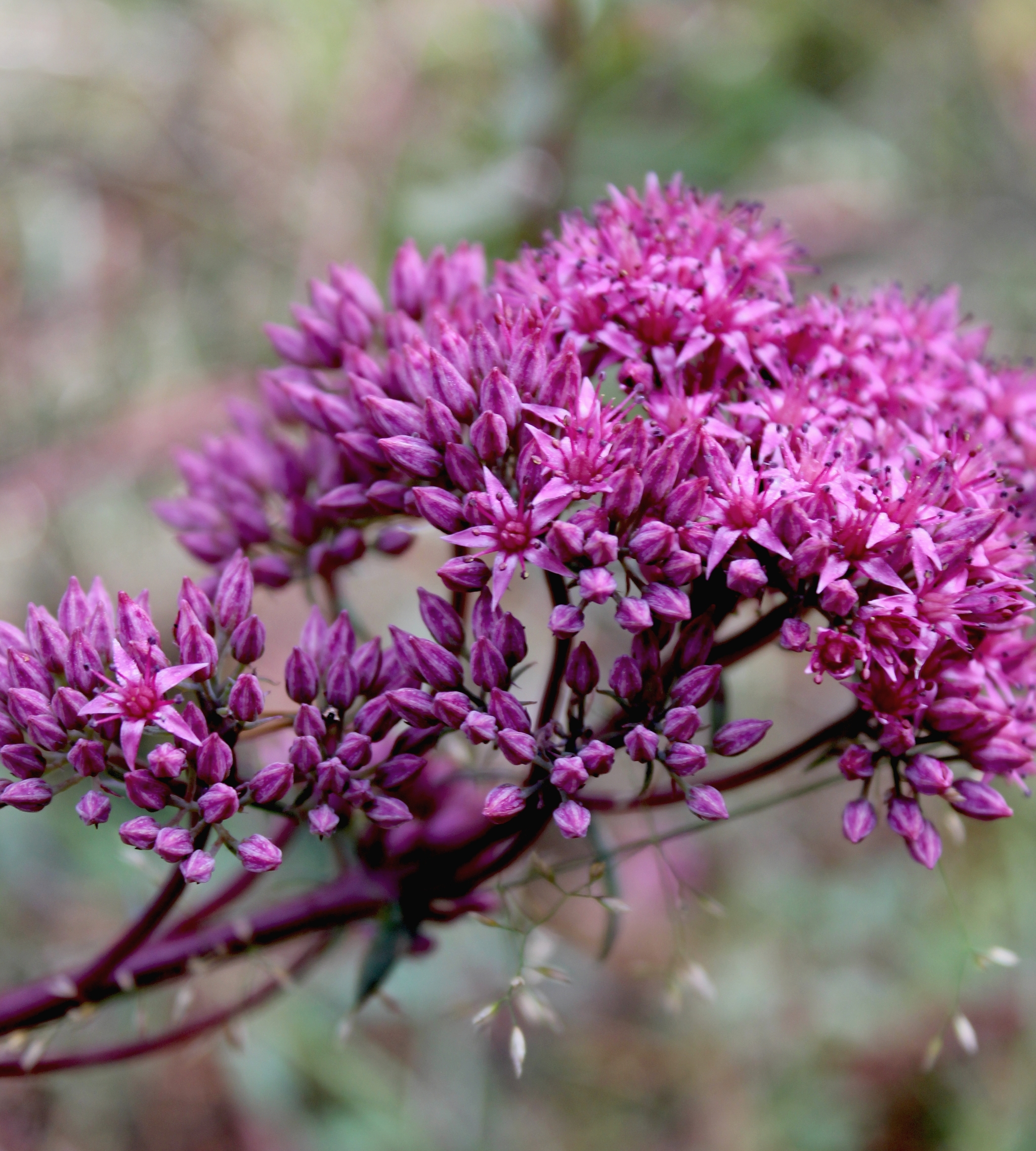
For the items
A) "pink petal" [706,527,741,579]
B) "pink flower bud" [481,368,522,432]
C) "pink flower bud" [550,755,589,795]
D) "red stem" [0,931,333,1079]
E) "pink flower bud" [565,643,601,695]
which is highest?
"pink flower bud" [481,368,522,432]

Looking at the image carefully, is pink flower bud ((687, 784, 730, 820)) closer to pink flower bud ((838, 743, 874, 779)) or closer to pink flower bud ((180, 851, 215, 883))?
pink flower bud ((838, 743, 874, 779))

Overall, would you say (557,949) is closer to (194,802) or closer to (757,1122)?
(757,1122)

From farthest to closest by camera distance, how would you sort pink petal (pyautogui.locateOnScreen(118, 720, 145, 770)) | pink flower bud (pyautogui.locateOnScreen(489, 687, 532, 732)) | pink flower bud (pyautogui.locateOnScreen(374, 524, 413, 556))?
pink flower bud (pyautogui.locateOnScreen(374, 524, 413, 556)), pink flower bud (pyautogui.locateOnScreen(489, 687, 532, 732)), pink petal (pyautogui.locateOnScreen(118, 720, 145, 770))

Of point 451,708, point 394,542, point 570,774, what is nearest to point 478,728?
point 451,708

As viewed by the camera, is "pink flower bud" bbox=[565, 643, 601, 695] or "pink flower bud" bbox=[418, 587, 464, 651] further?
"pink flower bud" bbox=[418, 587, 464, 651]

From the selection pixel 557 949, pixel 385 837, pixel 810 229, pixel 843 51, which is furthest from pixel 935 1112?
pixel 843 51

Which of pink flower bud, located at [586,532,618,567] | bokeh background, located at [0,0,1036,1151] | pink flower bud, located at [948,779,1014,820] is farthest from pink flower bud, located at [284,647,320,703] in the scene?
pink flower bud, located at [948,779,1014,820]
